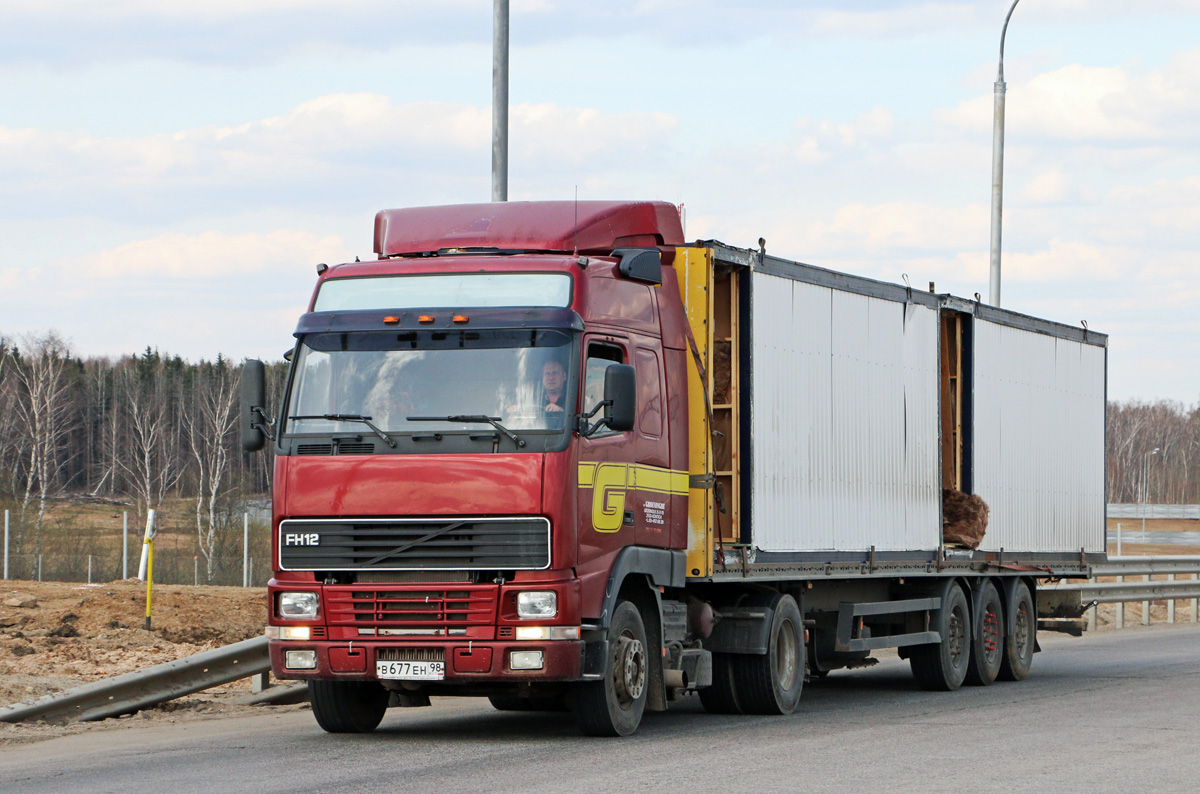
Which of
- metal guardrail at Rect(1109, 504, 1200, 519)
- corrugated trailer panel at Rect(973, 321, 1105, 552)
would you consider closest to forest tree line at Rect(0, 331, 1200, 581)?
metal guardrail at Rect(1109, 504, 1200, 519)

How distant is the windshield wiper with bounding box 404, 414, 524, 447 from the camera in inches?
424

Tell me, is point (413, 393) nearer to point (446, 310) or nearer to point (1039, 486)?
point (446, 310)

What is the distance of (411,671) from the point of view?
429 inches

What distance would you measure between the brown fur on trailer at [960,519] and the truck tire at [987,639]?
901 millimetres

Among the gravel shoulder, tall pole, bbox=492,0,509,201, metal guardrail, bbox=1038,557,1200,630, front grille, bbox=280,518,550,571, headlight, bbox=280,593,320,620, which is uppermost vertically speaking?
tall pole, bbox=492,0,509,201

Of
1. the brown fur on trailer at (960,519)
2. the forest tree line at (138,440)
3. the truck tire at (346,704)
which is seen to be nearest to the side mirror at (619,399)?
the truck tire at (346,704)

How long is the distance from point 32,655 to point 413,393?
915cm

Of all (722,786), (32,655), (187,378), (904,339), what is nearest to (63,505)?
(187,378)

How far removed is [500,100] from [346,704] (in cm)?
760

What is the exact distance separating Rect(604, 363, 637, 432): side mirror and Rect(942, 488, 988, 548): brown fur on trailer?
23.0 ft

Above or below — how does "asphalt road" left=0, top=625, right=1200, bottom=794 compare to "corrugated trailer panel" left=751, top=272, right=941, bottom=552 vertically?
below

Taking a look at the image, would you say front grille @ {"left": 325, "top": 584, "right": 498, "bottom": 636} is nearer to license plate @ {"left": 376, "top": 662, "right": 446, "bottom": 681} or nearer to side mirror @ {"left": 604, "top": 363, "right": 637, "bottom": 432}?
license plate @ {"left": 376, "top": 662, "right": 446, "bottom": 681}

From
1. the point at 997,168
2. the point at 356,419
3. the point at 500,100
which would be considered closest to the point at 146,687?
the point at 356,419

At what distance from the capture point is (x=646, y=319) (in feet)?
40.3
